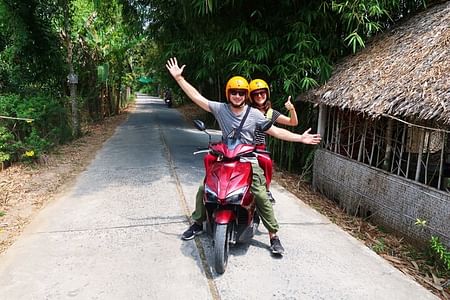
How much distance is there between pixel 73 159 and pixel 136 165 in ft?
5.50

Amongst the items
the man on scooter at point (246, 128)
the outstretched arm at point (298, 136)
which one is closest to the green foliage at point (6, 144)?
the man on scooter at point (246, 128)

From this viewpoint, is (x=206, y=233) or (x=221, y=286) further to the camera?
(x=206, y=233)

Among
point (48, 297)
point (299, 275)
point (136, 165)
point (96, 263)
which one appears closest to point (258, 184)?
point (299, 275)

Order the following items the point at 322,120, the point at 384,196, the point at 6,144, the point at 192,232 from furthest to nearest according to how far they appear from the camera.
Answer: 1. the point at 6,144
2. the point at 322,120
3. the point at 384,196
4. the point at 192,232

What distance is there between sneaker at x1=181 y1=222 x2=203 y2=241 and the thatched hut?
8.09ft

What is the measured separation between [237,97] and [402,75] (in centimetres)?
250

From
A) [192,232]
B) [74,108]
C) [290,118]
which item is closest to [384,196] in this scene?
[290,118]

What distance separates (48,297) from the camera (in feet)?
9.37

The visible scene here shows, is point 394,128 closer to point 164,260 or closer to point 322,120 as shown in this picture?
point 322,120

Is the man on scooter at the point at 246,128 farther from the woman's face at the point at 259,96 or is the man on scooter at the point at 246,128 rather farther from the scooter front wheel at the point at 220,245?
the woman's face at the point at 259,96

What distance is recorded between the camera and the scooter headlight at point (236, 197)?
3.13m

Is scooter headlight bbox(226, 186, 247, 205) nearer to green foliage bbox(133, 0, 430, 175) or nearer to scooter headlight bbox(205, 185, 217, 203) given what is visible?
scooter headlight bbox(205, 185, 217, 203)

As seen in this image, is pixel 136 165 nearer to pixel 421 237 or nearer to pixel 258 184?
pixel 258 184

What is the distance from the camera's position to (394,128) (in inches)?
201
